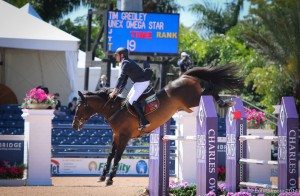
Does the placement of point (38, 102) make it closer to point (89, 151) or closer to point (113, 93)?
Result: point (113, 93)

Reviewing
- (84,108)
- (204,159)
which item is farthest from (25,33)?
(204,159)

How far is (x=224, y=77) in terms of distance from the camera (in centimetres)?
1541

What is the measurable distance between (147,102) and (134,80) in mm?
491


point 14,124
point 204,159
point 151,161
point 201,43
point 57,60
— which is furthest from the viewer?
point 201,43

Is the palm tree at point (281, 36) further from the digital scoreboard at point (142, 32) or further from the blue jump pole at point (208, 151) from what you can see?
the blue jump pole at point (208, 151)

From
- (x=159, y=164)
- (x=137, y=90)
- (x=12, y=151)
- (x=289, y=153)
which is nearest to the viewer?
(x=289, y=153)

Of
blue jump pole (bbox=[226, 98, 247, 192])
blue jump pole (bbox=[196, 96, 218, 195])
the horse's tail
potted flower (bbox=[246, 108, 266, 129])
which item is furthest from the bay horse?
Answer: potted flower (bbox=[246, 108, 266, 129])

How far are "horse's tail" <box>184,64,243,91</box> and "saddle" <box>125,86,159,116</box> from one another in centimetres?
105

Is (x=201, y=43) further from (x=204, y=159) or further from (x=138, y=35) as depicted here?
(x=204, y=159)

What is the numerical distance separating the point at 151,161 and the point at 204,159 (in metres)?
3.34

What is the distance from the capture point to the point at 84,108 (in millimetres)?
15898

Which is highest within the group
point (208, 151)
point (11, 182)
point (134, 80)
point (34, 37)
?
point (34, 37)

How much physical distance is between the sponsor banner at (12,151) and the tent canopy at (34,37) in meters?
8.37

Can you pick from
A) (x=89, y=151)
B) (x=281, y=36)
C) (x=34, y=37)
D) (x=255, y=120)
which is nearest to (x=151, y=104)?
(x=255, y=120)
